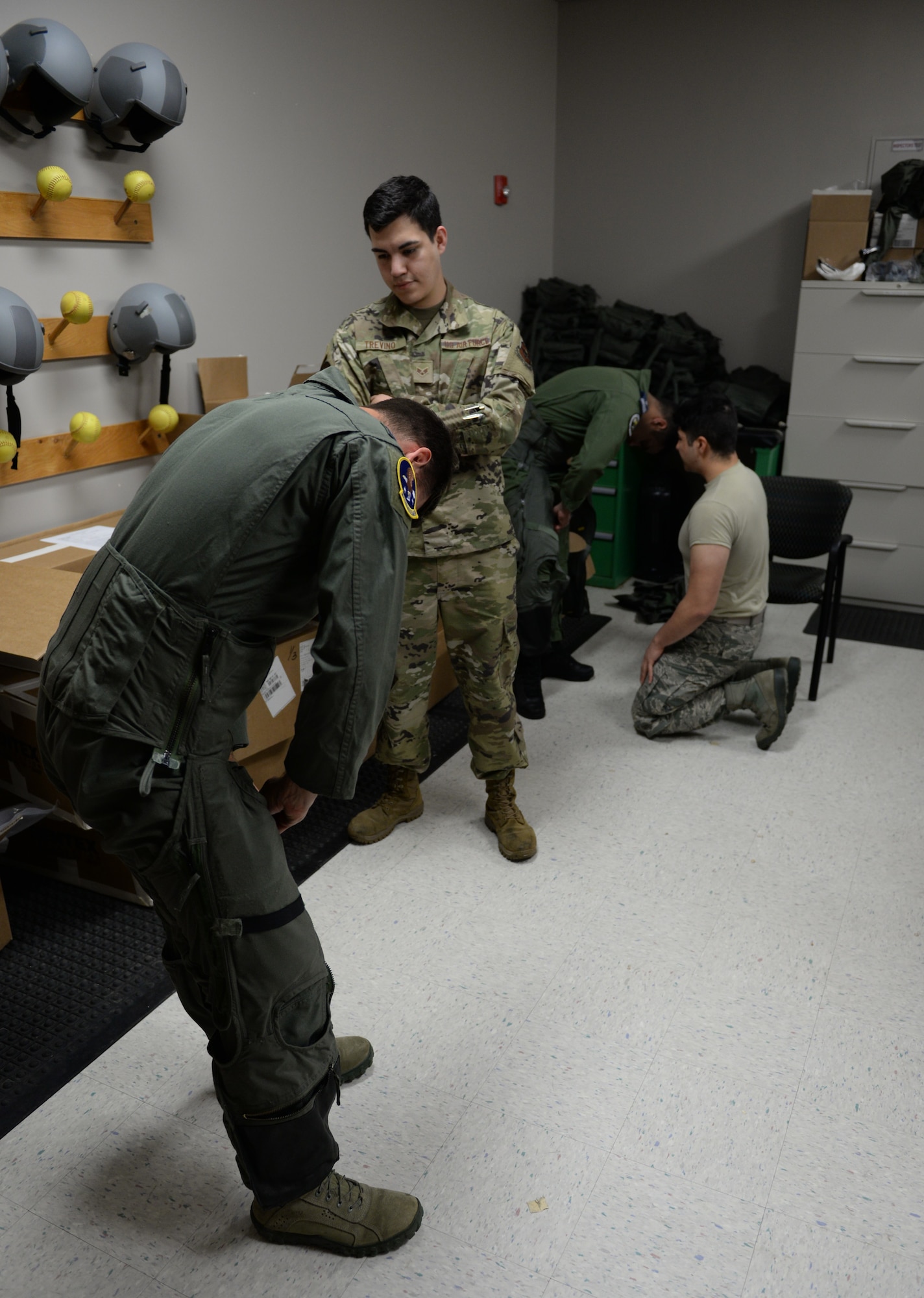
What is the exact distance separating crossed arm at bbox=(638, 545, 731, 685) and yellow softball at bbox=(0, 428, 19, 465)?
200 cm

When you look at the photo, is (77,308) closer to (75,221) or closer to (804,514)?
(75,221)

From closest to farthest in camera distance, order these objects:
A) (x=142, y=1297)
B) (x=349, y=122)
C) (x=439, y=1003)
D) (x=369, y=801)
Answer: (x=142, y=1297) → (x=439, y=1003) → (x=369, y=801) → (x=349, y=122)

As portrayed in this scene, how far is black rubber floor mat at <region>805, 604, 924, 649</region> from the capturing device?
4.22m

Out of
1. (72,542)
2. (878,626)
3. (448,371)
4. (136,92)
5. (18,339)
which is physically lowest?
(878,626)

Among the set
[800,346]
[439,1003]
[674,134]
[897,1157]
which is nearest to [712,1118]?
[897,1157]

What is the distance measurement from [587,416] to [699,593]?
929 mm

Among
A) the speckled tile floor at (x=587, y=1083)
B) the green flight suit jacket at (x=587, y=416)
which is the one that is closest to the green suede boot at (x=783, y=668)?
the speckled tile floor at (x=587, y=1083)

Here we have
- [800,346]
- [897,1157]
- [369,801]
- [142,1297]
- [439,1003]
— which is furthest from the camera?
[800,346]

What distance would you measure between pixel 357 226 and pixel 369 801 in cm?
229

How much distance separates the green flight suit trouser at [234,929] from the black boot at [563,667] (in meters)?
2.42

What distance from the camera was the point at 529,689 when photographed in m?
3.55

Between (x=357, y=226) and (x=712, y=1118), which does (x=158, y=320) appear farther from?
(x=712, y=1118)

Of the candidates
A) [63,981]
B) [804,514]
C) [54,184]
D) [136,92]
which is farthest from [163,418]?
[804,514]

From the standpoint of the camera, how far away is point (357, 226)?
3.84 meters
